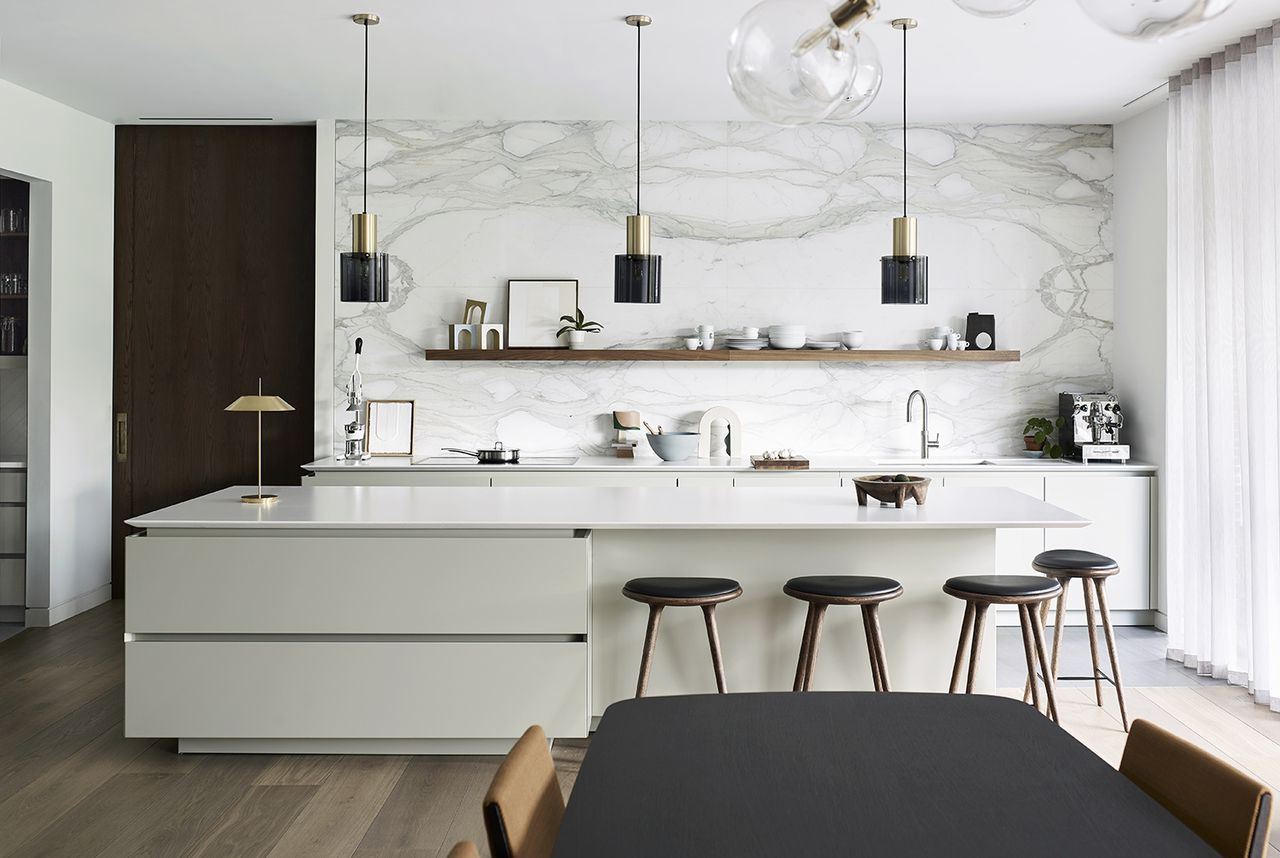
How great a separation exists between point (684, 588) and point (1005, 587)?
1053 mm

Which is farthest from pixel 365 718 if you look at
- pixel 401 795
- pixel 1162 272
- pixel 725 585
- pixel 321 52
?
pixel 1162 272

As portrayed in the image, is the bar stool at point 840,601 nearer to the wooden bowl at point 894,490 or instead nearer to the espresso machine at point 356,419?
the wooden bowl at point 894,490

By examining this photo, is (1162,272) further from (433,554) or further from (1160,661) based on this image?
(433,554)

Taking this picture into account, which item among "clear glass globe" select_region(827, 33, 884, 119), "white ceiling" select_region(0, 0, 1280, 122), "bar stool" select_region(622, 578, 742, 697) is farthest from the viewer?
"white ceiling" select_region(0, 0, 1280, 122)

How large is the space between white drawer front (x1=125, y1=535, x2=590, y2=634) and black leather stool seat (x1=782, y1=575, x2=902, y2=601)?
73cm

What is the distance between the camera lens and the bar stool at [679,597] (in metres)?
3.31

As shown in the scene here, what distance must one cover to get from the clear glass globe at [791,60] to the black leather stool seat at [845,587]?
2.17 m

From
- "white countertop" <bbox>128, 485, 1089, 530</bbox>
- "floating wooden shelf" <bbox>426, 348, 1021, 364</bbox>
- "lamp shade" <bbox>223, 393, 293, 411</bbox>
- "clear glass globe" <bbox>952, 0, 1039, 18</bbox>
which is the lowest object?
"white countertop" <bbox>128, 485, 1089, 530</bbox>

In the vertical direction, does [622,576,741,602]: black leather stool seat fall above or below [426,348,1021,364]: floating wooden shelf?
below

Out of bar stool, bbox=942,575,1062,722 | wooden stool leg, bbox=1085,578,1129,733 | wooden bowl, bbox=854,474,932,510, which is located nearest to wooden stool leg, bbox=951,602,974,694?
bar stool, bbox=942,575,1062,722

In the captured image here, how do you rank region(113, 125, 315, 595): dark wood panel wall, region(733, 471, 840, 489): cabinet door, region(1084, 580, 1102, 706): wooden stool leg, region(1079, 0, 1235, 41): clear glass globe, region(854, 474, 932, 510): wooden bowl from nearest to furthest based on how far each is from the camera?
region(1079, 0, 1235, 41): clear glass globe
region(854, 474, 932, 510): wooden bowl
region(1084, 580, 1102, 706): wooden stool leg
region(733, 471, 840, 489): cabinet door
region(113, 125, 315, 595): dark wood panel wall

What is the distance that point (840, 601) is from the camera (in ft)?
10.9

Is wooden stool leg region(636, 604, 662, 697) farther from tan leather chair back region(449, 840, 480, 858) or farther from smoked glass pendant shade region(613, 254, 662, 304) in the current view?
tan leather chair back region(449, 840, 480, 858)

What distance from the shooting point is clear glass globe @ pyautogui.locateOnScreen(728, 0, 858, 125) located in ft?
4.20
